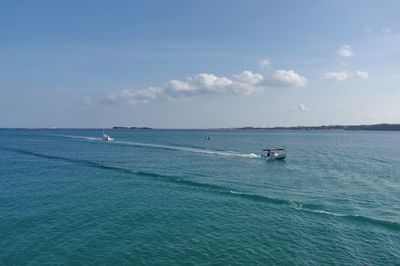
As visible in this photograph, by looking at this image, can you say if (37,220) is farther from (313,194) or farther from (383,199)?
(383,199)

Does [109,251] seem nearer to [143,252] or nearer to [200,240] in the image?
[143,252]

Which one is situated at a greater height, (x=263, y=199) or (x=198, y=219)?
(x=263, y=199)

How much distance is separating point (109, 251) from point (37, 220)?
13.0m

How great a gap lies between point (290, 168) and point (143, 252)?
56.3m


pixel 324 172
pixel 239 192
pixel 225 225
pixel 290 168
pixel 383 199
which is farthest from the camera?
pixel 290 168

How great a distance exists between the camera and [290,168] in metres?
77.9

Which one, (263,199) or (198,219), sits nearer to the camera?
(198,219)

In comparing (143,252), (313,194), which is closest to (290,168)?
(313,194)

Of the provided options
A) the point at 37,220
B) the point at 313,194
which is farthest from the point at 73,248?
the point at 313,194

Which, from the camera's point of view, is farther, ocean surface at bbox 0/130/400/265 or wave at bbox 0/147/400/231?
wave at bbox 0/147/400/231

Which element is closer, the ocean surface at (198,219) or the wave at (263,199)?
the ocean surface at (198,219)

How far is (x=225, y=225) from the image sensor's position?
35.5 m

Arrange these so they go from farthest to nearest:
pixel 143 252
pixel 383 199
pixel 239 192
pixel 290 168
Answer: pixel 290 168
pixel 239 192
pixel 383 199
pixel 143 252

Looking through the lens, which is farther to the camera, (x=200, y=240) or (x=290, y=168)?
(x=290, y=168)
